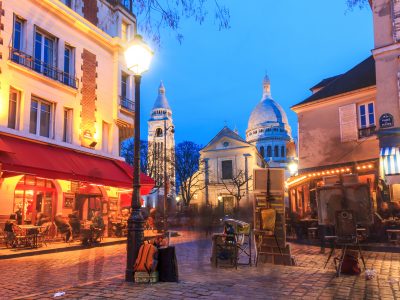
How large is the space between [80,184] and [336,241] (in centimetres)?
1311

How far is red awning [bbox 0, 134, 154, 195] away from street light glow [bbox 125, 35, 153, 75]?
731 cm

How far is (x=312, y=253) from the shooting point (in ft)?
39.2

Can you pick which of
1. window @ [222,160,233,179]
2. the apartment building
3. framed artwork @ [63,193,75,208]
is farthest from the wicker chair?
window @ [222,160,233,179]

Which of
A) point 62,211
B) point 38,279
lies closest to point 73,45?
point 62,211

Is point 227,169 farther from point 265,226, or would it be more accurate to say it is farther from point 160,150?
point 265,226

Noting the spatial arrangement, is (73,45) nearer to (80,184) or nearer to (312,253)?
(80,184)

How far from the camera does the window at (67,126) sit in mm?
17797

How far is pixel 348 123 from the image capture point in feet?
64.1

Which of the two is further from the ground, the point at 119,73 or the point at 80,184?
the point at 119,73

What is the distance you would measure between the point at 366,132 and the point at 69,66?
14290 mm

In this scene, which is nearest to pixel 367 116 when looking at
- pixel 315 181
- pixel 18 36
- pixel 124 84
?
pixel 315 181

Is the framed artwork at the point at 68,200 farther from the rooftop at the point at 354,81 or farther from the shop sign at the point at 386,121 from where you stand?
the shop sign at the point at 386,121

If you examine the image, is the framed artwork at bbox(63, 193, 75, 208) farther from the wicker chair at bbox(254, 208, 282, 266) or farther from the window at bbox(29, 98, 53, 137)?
the wicker chair at bbox(254, 208, 282, 266)

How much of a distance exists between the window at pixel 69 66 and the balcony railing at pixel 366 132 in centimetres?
1374
